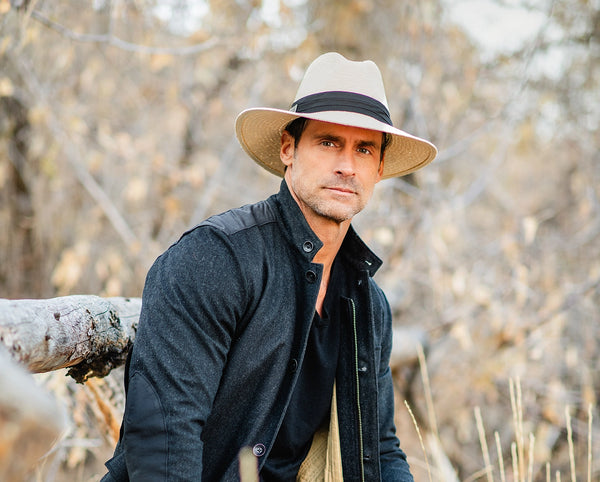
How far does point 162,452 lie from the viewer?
1.58m

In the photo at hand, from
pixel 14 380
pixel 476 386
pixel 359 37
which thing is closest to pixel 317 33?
pixel 359 37

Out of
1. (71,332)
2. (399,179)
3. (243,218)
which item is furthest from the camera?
(399,179)

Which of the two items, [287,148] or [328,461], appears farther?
[287,148]

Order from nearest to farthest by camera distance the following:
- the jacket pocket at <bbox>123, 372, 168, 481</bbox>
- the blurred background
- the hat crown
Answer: the jacket pocket at <bbox>123, 372, 168, 481</bbox> < the hat crown < the blurred background

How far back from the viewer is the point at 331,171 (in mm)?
2141

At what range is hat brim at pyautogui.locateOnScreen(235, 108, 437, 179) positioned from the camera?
2.07 meters

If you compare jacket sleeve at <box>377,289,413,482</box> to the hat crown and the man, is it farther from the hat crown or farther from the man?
the hat crown

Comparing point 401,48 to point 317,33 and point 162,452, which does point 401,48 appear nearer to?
point 317,33

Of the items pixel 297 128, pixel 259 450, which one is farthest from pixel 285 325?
pixel 297 128

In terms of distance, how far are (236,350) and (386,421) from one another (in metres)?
0.89

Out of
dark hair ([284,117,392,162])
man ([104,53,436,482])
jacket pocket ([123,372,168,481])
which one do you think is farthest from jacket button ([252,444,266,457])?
dark hair ([284,117,392,162])

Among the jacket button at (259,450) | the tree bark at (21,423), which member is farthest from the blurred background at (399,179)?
the tree bark at (21,423)

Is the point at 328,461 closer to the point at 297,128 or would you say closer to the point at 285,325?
the point at 285,325

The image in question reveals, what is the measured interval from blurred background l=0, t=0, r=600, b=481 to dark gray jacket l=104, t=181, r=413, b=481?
7.68 feet
